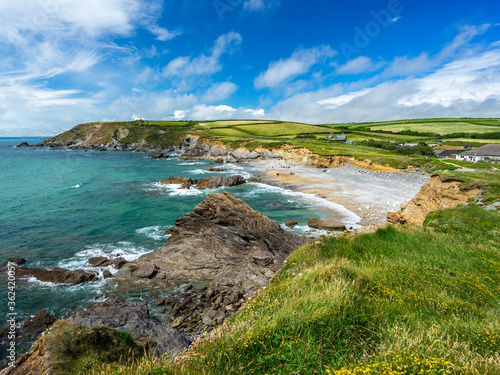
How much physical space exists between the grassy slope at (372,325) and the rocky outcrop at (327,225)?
1518cm

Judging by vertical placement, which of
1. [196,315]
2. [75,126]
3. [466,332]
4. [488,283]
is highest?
[75,126]

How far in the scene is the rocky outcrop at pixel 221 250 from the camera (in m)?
16.5

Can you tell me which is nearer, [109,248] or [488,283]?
[488,283]

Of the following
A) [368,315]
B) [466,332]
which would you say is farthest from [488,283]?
[368,315]

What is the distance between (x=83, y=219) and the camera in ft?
93.7

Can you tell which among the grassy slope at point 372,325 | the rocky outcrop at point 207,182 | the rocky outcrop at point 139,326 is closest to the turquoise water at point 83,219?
the rocky outcrop at point 207,182

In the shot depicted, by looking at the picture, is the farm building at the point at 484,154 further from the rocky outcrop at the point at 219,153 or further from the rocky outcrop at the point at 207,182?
the rocky outcrop at the point at 207,182

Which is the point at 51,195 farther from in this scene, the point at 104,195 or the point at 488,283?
the point at 488,283

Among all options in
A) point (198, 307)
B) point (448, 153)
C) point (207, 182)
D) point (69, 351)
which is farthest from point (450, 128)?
point (69, 351)

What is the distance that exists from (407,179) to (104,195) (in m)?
56.5

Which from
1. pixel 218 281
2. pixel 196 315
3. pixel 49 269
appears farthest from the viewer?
pixel 49 269

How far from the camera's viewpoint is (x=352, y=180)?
4975 cm

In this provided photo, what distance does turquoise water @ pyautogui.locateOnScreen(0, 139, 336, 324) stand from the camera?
15.4 metres

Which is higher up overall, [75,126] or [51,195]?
[75,126]
